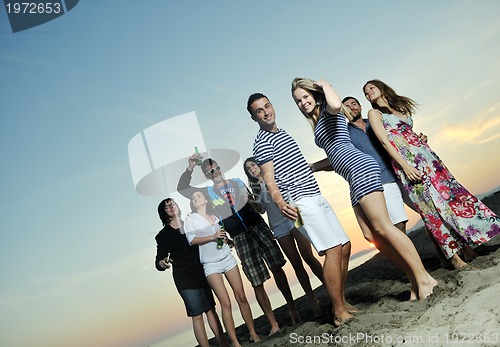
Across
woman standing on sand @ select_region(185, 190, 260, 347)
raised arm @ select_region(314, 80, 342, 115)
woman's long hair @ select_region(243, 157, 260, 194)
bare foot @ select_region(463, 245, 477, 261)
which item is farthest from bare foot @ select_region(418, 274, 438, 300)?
woman's long hair @ select_region(243, 157, 260, 194)

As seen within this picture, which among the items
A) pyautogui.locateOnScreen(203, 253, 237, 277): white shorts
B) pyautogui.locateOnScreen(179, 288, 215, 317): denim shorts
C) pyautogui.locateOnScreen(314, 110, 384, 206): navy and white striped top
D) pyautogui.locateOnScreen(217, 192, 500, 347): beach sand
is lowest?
pyautogui.locateOnScreen(217, 192, 500, 347): beach sand

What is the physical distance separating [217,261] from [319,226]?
1361 mm

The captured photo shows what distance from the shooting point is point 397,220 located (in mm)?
3381

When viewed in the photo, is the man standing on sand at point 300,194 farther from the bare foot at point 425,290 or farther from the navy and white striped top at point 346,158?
the bare foot at point 425,290

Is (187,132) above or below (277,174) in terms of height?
above

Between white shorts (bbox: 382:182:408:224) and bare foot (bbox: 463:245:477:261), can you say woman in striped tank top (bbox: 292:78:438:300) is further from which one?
bare foot (bbox: 463:245:477:261)

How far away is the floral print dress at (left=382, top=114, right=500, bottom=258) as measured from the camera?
11.2 ft

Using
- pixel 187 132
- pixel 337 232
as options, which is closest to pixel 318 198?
pixel 337 232

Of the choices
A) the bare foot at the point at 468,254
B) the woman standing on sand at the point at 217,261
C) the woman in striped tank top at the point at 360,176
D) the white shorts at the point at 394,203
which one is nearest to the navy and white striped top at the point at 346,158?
the woman in striped tank top at the point at 360,176

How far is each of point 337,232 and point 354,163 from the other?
0.50 m

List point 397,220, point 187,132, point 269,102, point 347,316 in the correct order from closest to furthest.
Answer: point 347,316, point 269,102, point 397,220, point 187,132

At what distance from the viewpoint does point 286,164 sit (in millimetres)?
3021

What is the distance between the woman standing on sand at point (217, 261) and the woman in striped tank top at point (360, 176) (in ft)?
4.60

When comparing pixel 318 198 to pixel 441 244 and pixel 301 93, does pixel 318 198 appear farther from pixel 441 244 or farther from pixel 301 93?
pixel 441 244
